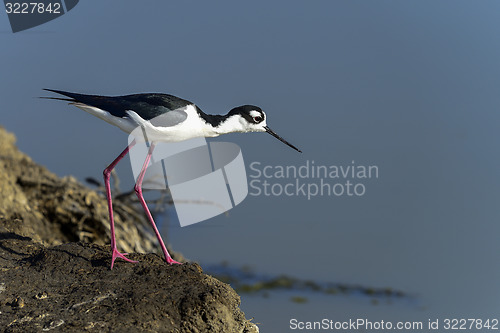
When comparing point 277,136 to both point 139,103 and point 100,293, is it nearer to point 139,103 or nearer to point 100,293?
point 139,103

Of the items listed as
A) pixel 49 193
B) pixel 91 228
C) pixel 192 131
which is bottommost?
pixel 91 228

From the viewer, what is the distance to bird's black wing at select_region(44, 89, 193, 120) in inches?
188

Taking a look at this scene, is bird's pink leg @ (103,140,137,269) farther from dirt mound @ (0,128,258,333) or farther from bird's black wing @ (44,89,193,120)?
bird's black wing @ (44,89,193,120)

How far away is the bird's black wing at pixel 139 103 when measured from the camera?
4777 mm

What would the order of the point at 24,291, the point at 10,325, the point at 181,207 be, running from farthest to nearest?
the point at 181,207 < the point at 24,291 < the point at 10,325

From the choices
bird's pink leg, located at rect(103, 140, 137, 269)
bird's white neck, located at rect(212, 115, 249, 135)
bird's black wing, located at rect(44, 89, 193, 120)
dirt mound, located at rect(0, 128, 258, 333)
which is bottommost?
dirt mound, located at rect(0, 128, 258, 333)

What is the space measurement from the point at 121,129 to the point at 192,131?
0.63 metres

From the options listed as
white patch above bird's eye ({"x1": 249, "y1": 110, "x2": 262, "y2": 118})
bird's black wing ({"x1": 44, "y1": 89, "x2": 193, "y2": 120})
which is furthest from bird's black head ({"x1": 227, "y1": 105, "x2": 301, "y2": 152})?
bird's black wing ({"x1": 44, "y1": 89, "x2": 193, "y2": 120})

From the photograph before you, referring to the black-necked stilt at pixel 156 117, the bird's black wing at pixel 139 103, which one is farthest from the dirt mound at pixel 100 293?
the bird's black wing at pixel 139 103

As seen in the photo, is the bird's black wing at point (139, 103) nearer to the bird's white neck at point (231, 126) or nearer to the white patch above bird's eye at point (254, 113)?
the bird's white neck at point (231, 126)

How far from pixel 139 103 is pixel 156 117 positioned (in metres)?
0.22

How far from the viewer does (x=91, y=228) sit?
741 centimetres

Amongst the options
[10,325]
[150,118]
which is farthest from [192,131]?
[10,325]

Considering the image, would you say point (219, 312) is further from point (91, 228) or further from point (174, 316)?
point (91, 228)
